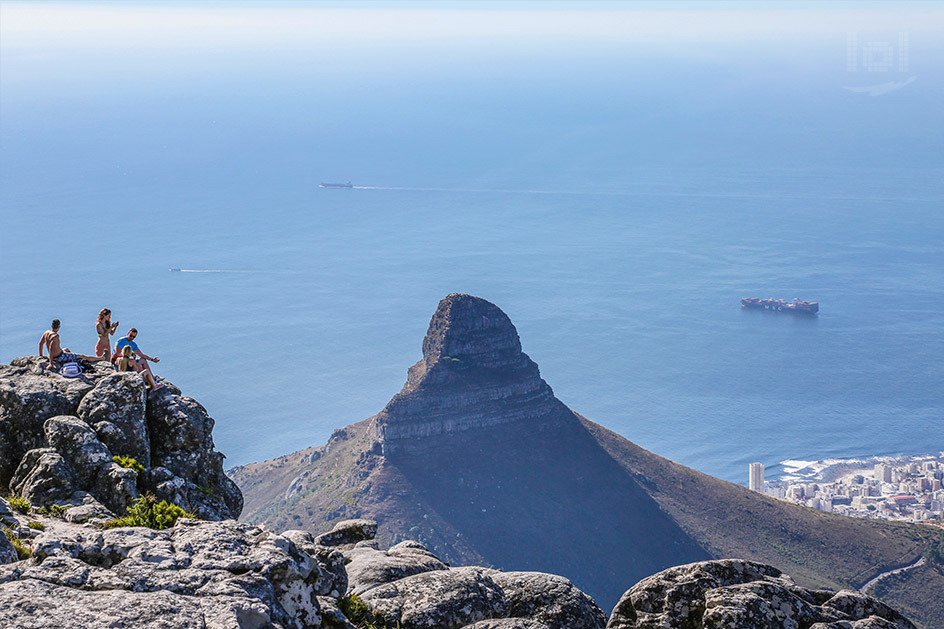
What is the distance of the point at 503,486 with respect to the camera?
101875mm

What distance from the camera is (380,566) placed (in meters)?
16.6

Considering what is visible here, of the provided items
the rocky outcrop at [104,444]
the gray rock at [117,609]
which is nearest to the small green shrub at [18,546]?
the gray rock at [117,609]

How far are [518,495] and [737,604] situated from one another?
89164mm

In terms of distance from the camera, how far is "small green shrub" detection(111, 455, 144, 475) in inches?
731

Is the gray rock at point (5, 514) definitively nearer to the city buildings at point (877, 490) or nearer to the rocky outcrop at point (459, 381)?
the rocky outcrop at point (459, 381)

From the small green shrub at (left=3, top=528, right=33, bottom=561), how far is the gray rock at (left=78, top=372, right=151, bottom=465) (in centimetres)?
520

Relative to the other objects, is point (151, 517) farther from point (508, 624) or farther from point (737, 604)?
point (737, 604)

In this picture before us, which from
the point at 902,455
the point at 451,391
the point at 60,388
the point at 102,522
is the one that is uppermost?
the point at 60,388

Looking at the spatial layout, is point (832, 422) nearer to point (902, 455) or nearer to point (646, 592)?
point (902, 455)

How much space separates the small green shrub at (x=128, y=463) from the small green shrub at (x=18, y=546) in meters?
4.75

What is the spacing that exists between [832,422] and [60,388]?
618 ft

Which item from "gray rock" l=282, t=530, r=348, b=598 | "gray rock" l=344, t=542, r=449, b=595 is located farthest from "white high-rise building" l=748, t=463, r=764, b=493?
"gray rock" l=282, t=530, r=348, b=598

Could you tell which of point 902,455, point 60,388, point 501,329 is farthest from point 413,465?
point 902,455

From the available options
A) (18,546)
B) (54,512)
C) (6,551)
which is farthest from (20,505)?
(6,551)
